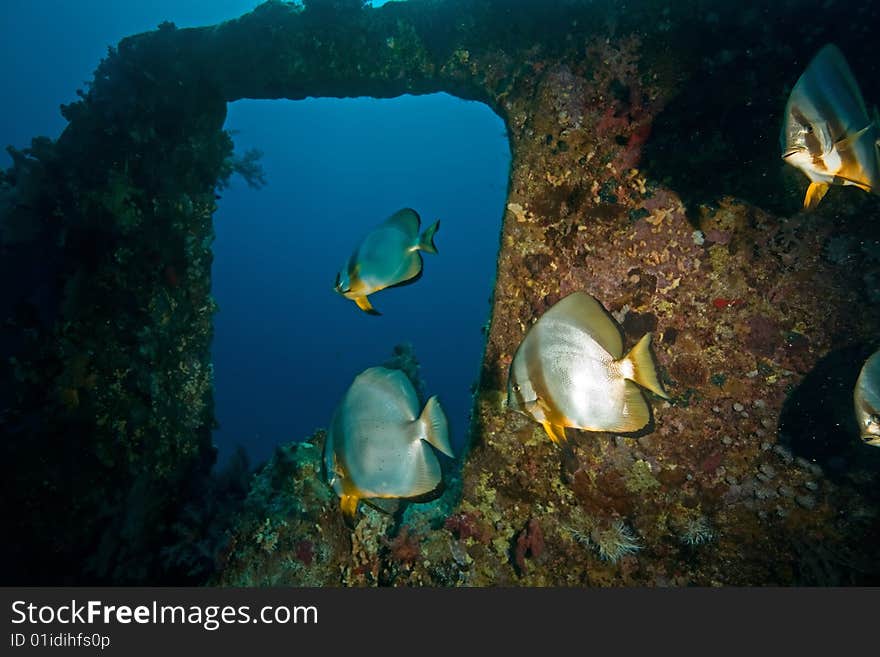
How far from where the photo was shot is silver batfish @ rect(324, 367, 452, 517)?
200 centimetres

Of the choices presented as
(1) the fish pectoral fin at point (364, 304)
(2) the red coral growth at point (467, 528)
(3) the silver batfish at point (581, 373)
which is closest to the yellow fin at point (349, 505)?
(3) the silver batfish at point (581, 373)

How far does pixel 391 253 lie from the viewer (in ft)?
8.34

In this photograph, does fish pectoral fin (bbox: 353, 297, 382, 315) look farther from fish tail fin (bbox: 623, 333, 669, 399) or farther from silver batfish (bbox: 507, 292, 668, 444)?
fish tail fin (bbox: 623, 333, 669, 399)

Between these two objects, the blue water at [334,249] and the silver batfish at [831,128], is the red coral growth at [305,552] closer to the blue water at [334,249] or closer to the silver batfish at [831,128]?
the silver batfish at [831,128]

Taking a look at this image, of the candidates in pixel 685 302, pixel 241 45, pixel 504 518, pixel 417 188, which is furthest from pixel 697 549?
pixel 417 188

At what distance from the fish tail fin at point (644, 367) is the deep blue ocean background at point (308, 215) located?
4020 centimetres

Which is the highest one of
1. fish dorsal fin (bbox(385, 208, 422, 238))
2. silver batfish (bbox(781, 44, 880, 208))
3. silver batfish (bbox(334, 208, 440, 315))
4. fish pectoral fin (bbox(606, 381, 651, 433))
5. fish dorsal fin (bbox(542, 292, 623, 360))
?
silver batfish (bbox(781, 44, 880, 208))

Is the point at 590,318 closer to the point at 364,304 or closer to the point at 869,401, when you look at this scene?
the point at 364,304

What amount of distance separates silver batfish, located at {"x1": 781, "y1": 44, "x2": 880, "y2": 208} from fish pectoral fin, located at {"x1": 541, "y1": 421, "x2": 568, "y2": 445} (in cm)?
138

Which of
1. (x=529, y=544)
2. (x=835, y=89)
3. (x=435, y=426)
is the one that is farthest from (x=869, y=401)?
(x=529, y=544)

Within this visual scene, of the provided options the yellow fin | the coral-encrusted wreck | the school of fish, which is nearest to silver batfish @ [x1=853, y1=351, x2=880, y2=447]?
the school of fish

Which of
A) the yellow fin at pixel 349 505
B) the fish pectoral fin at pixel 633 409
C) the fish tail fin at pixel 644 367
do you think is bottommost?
the yellow fin at pixel 349 505

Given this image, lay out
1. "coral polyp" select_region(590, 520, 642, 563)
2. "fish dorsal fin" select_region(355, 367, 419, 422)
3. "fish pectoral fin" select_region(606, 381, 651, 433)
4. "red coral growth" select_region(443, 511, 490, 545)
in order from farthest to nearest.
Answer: "red coral growth" select_region(443, 511, 490, 545) < "coral polyp" select_region(590, 520, 642, 563) < "fish dorsal fin" select_region(355, 367, 419, 422) < "fish pectoral fin" select_region(606, 381, 651, 433)

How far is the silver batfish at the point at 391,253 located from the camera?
8.29 ft
